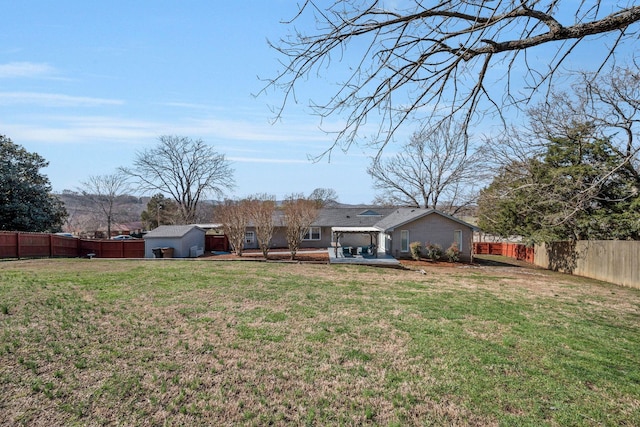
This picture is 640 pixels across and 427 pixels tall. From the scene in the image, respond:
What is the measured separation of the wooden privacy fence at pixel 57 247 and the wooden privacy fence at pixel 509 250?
96.6 ft

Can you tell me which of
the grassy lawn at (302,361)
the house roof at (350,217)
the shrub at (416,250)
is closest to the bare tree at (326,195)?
the house roof at (350,217)

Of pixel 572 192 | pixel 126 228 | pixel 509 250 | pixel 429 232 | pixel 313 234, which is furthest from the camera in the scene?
pixel 126 228

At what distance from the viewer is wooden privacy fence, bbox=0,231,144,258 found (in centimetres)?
1856

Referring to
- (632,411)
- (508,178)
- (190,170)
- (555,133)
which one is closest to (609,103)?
(555,133)

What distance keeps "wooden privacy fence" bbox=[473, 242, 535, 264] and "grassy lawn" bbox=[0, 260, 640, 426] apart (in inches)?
874

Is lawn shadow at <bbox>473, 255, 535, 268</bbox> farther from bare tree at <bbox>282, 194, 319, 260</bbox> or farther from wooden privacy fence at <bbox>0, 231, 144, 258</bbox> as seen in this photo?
wooden privacy fence at <bbox>0, 231, 144, 258</bbox>

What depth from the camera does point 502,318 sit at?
771 centimetres

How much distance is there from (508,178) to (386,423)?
20.9m

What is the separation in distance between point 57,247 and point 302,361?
76.4 feet

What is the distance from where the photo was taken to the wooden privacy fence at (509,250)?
95.2 ft

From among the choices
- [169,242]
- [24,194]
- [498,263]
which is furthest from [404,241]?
[24,194]

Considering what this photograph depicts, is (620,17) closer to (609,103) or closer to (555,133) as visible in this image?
(609,103)

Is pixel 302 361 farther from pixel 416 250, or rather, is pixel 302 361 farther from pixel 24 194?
pixel 24 194

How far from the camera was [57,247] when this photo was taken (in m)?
22.1
